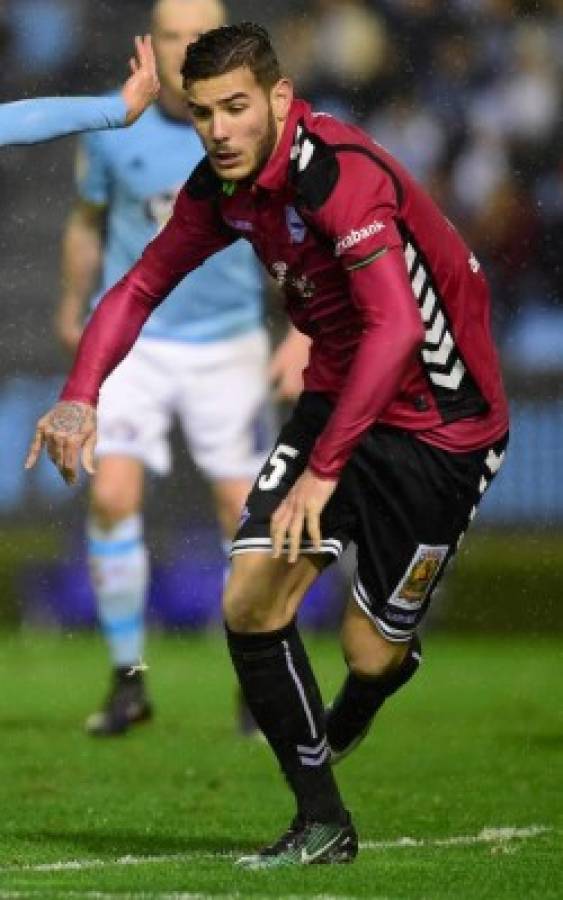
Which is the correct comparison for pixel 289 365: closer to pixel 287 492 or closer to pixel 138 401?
pixel 138 401

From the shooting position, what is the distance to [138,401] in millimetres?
11086

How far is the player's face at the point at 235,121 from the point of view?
6059 mm

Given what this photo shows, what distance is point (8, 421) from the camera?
38.2 feet

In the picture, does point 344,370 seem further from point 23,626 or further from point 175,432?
point 23,626

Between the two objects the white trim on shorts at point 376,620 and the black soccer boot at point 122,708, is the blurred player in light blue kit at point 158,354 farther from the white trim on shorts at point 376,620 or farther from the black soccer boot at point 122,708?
the white trim on shorts at point 376,620

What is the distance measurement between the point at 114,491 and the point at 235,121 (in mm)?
4964

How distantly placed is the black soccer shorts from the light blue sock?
13.4 ft

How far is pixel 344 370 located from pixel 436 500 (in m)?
0.42

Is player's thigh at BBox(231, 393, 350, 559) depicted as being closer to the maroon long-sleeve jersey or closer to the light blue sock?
the maroon long-sleeve jersey

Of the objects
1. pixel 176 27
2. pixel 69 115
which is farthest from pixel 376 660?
pixel 176 27

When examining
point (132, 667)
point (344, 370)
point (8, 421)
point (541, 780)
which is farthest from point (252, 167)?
point (8, 421)

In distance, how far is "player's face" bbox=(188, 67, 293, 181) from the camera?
239 inches

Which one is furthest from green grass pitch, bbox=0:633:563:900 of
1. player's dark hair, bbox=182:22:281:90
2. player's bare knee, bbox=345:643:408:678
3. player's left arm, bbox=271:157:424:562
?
player's dark hair, bbox=182:22:281:90

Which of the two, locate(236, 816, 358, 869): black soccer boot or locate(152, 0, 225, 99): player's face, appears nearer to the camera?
locate(236, 816, 358, 869): black soccer boot
